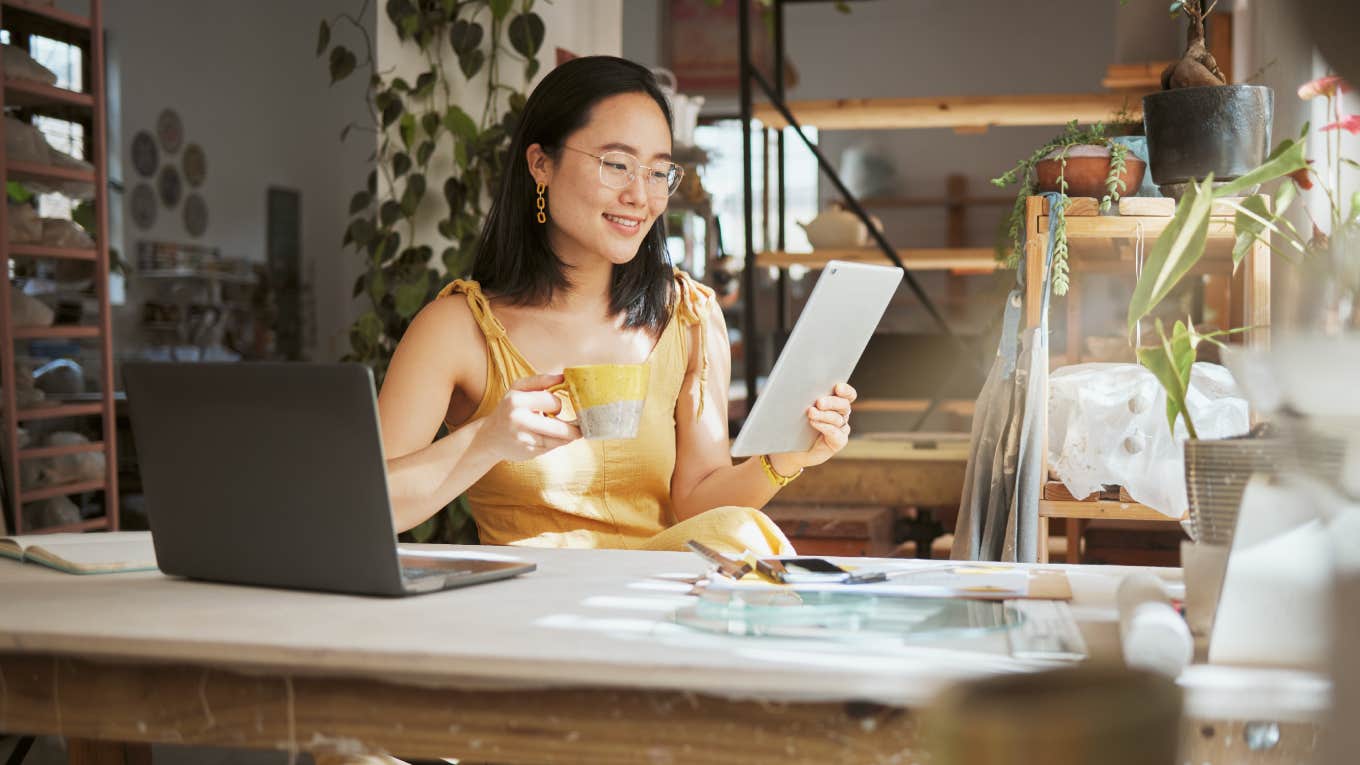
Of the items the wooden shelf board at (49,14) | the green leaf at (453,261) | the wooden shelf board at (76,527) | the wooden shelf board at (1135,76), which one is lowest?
the wooden shelf board at (76,527)

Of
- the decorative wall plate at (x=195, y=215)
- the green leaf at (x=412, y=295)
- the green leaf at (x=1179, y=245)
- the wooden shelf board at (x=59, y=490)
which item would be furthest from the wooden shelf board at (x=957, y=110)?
the decorative wall plate at (x=195, y=215)

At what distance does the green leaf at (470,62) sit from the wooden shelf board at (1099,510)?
6.17 ft

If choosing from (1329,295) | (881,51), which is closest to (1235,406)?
(1329,295)

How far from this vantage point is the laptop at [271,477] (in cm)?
110

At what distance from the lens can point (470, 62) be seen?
3.35 meters

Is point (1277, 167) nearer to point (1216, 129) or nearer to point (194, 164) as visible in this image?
point (1216, 129)

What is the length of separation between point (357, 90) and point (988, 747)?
9.96 m

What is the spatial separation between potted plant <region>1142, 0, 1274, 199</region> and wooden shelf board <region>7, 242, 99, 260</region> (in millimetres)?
3107

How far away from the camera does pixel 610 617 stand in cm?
105

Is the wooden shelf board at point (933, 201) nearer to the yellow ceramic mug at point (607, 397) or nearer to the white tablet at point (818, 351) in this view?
the white tablet at point (818, 351)

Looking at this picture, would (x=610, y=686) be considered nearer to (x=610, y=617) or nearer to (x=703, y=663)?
(x=703, y=663)

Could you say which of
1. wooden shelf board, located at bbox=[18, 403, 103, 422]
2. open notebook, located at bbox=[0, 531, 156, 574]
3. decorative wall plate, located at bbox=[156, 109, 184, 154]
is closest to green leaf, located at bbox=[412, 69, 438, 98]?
wooden shelf board, located at bbox=[18, 403, 103, 422]

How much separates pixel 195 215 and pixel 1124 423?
7.56 m

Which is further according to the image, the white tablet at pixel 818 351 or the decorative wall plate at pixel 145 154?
the decorative wall plate at pixel 145 154
